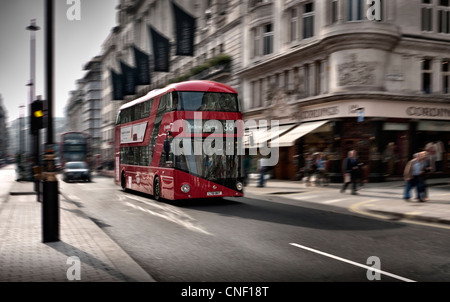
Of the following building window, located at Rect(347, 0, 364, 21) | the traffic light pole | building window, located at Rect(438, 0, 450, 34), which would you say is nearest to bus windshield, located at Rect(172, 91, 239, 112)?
the traffic light pole

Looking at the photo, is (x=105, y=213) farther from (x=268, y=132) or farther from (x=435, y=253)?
(x=268, y=132)

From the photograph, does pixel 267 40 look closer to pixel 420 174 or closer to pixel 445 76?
pixel 445 76

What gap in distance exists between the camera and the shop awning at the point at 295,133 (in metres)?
23.7

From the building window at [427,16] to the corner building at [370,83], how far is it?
5 centimetres

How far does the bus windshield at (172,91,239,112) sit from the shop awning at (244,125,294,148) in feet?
39.6

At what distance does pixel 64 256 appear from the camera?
20.8 ft

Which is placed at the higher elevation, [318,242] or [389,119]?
[389,119]

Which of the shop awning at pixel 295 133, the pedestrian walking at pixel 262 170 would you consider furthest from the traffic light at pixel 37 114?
the shop awning at pixel 295 133

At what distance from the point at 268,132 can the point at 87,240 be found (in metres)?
21.3

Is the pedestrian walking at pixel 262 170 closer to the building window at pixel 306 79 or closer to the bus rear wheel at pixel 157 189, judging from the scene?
the building window at pixel 306 79

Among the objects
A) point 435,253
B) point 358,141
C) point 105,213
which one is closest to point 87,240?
point 105,213

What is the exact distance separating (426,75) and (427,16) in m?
3.19

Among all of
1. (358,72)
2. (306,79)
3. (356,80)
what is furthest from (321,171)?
(306,79)
